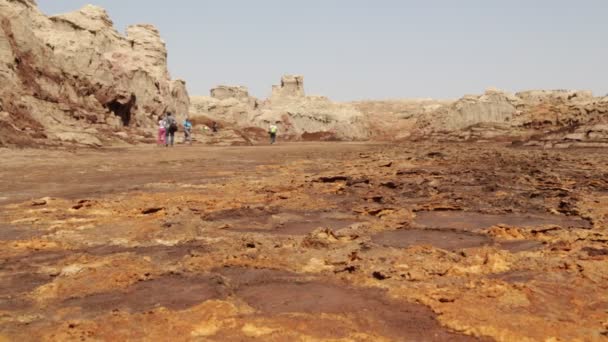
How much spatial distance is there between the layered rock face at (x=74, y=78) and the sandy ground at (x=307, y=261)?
1319 centimetres

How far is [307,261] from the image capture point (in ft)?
16.9

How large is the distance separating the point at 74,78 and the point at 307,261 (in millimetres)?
24808

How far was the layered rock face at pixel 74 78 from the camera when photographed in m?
22.1

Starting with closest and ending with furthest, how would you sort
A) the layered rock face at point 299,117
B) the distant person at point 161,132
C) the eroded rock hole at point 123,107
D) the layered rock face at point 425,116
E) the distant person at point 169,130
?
the distant person at point 169,130
the distant person at point 161,132
the eroded rock hole at point 123,107
the layered rock face at point 425,116
the layered rock face at point 299,117

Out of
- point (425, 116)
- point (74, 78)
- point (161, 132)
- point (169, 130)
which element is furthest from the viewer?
point (425, 116)

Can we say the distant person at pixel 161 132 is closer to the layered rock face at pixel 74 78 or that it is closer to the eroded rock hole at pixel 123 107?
the layered rock face at pixel 74 78

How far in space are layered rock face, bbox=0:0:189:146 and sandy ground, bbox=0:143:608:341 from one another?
1319 cm

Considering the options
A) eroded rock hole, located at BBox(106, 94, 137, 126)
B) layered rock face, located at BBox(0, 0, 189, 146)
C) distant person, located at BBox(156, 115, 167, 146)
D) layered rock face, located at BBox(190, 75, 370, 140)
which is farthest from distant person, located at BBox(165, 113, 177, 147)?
layered rock face, located at BBox(190, 75, 370, 140)

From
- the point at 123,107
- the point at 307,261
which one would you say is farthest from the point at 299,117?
the point at 307,261

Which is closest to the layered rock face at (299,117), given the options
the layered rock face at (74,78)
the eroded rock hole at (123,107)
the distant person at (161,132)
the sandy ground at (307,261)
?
the layered rock face at (74,78)

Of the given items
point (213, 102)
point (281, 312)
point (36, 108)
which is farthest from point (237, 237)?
point (213, 102)

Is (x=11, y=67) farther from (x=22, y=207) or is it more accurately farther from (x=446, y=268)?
(x=446, y=268)

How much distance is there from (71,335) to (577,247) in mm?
4703

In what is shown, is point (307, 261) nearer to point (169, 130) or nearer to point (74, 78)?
point (169, 130)
